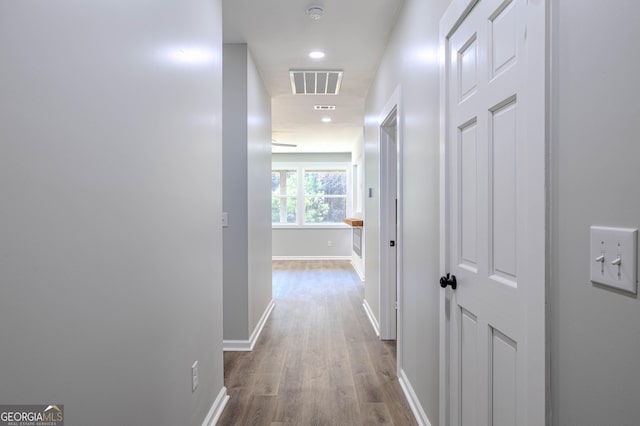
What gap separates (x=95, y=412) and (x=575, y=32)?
1437mm

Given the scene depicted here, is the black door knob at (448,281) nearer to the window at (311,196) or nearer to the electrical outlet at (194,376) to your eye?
the electrical outlet at (194,376)

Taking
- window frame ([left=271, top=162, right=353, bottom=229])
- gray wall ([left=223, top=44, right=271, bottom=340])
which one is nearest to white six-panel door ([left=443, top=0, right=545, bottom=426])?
gray wall ([left=223, top=44, right=271, bottom=340])

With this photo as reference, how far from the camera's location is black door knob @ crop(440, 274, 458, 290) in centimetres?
159

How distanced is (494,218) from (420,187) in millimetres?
885

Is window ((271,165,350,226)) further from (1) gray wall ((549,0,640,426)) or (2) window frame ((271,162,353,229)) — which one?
(1) gray wall ((549,0,640,426))

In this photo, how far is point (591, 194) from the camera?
77 cm

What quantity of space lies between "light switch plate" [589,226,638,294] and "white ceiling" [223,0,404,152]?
231 centimetres

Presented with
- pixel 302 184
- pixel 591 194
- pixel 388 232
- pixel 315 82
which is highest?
pixel 315 82

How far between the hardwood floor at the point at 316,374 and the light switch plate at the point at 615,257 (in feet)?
5.66

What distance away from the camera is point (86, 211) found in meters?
0.94

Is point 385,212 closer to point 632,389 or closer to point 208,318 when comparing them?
point 208,318

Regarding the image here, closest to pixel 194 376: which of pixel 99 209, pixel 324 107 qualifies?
pixel 99 209

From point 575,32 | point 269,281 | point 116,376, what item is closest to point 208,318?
point 116,376

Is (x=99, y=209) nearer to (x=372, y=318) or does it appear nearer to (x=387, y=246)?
(x=387, y=246)
